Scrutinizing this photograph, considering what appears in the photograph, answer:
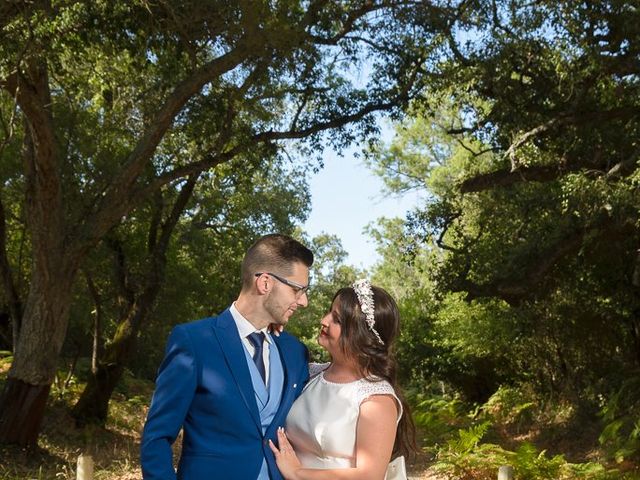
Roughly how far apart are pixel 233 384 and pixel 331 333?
62 cm

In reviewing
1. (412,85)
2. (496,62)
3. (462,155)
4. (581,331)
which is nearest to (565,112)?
(496,62)

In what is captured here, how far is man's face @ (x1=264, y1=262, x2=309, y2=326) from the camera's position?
3.59 meters

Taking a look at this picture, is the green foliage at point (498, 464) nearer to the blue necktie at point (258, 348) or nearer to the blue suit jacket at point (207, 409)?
the blue necktie at point (258, 348)

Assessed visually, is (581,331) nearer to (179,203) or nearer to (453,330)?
(453,330)

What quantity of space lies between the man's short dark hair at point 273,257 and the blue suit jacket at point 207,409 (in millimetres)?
299

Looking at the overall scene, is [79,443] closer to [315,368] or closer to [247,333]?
[315,368]

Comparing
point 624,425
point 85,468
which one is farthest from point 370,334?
point 624,425

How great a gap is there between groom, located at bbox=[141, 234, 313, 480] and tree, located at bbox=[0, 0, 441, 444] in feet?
24.7

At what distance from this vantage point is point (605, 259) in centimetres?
1705

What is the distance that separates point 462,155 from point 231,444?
37.1 meters

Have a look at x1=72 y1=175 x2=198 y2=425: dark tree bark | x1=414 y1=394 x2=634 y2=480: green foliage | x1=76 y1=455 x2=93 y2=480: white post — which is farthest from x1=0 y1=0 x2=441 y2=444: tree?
x1=414 y1=394 x2=634 y2=480: green foliage

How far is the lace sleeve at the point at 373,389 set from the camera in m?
3.76

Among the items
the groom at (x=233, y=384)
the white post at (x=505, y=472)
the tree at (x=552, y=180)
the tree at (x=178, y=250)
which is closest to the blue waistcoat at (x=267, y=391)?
the groom at (x=233, y=384)

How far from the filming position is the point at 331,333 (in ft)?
12.9
